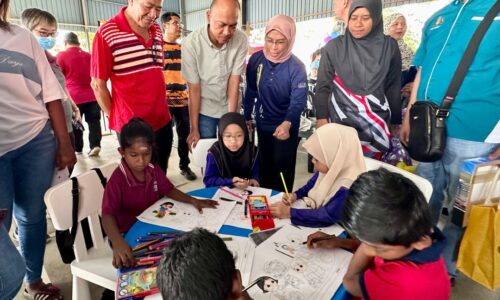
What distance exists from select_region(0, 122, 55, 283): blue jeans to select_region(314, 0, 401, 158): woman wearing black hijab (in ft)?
5.12

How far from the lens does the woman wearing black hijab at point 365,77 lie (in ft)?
5.58

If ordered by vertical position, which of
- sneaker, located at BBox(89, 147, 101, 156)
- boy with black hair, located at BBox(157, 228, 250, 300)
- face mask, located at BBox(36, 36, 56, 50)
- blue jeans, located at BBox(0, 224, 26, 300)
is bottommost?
Answer: sneaker, located at BBox(89, 147, 101, 156)

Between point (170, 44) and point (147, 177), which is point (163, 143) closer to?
point (147, 177)

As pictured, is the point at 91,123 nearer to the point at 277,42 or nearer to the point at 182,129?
the point at 182,129

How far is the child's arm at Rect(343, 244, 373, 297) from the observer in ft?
2.85

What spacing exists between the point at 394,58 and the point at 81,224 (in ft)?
6.13

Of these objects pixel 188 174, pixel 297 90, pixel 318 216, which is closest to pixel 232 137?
pixel 297 90

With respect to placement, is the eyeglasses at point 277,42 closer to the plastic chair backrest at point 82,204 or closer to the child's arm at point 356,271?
the plastic chair backrest at point 82,204

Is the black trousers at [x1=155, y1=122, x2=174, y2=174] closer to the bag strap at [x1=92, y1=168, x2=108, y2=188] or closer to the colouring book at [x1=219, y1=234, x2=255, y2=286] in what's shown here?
the bag strap at [x1=92, y1=168, x2=108, y2=188]

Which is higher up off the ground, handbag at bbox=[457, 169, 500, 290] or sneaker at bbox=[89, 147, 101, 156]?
handbag at bbox=[457, 169, 500, 290]

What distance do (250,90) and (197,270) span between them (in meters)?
1.80

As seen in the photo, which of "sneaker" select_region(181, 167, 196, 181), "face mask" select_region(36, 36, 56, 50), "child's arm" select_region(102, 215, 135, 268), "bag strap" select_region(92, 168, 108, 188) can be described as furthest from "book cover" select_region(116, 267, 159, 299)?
"sneaker" select_region(181, 167, 196, 181)

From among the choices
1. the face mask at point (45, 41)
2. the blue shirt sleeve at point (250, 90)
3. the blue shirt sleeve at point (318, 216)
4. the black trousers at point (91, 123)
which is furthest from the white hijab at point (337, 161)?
the black trousers at point (91, 123)

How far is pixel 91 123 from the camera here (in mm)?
4500
